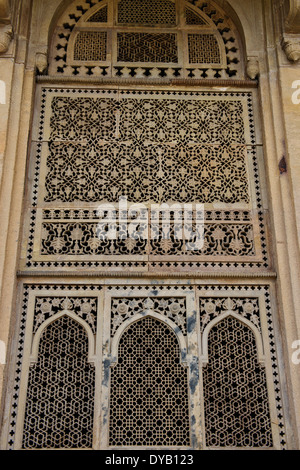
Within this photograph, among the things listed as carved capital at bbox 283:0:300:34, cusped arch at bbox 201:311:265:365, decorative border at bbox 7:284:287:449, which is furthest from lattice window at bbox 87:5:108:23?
cusped arch at bbox 201:311:265:365

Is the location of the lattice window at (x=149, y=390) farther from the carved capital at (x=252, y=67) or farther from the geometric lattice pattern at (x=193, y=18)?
the geometric lattice pattern at (x=193, y=18)

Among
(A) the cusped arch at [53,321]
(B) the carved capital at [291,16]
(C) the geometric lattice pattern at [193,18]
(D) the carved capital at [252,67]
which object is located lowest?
(A) the cusped arch at [53,321]

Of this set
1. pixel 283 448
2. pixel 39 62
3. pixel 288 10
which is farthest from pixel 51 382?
pixel 288 10

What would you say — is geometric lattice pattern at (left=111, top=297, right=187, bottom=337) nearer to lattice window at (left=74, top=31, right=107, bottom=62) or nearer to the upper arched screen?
the upper arched screen

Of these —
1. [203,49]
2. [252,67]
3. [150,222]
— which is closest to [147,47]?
[203,49]

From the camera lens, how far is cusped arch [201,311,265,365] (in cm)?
507

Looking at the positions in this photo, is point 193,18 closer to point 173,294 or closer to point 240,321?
point 173,294

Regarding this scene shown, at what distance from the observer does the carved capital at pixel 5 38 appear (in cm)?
575

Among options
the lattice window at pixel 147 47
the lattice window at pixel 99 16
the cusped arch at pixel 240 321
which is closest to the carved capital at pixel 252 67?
the lattice window at pixel 147 47

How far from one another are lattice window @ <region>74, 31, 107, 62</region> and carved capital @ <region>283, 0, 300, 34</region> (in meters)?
1.83

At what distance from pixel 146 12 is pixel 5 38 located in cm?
162

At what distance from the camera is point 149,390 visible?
4.98 metres

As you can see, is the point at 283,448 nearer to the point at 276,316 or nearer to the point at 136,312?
the point at 276,316

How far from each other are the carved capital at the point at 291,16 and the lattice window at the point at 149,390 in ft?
10.1
